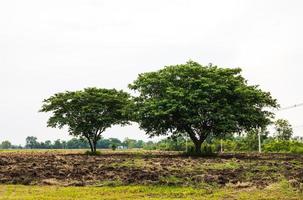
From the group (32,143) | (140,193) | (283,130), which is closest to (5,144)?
(32,143)

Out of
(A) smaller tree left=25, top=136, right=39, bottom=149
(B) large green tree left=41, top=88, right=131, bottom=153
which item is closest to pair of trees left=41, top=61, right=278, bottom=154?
(B) large green tree left=41, top=88, right=131, bottom=153

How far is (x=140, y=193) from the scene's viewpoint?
1267 cm

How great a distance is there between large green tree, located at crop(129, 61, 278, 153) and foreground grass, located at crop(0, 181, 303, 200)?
2276 cm

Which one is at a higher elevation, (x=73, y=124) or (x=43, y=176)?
(x=73, y=124)

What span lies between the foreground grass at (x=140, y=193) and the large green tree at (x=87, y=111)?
3560cm

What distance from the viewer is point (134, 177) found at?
16188 millimetres

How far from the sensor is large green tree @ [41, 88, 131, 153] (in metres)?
49.6

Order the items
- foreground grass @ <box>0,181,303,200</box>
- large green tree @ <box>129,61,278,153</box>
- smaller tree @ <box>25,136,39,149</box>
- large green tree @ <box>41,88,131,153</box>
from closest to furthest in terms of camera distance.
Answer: foreground grass @ <box>0,181,303,200</box>, large green tree @ <box>129,61,278,153</box>, large green tree @ <box>41,88,131,153</box>, smaller tree @ <box>25,136,39,149</box>

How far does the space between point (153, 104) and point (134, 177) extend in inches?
846

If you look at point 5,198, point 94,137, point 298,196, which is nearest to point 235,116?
point 94,137

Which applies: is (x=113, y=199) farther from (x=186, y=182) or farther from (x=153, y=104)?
(x=153, y=104)

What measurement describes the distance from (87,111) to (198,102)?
17.0m

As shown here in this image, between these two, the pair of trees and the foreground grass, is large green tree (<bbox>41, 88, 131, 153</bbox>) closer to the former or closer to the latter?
the pair of trees

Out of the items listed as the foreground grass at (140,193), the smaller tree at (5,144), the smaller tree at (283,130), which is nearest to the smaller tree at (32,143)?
the smaller tree at (5,144)
